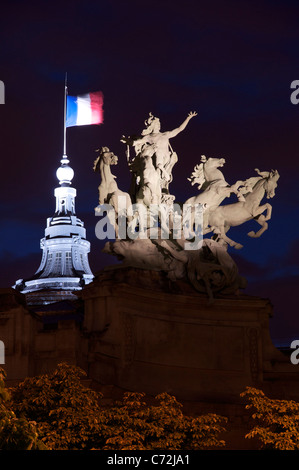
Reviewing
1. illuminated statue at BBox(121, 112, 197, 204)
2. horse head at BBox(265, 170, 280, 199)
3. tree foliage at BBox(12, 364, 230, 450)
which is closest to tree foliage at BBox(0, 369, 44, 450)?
tree foliage at BBox(12, 364, 230, 450)

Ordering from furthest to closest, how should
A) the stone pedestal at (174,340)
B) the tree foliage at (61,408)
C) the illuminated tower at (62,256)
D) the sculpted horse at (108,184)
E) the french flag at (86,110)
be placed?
the illuminated tower at (62,256) → the french flag at (86,110) → the sculpted horse at (108,184) → the stone pedestal at (174,340) → the tree foliage at (61,408)

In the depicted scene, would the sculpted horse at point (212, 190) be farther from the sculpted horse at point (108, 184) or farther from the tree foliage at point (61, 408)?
the tree foliage at point (61, 408)

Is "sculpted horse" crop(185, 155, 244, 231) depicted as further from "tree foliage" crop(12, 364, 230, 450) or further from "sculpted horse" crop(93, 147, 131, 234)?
"tree foliage" crop(12, 364, 230, 450)

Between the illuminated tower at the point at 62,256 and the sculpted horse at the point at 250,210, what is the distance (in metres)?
14.8

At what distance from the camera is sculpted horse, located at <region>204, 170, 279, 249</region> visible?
5838 centimetres

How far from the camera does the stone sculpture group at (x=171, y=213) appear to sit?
55688 millimetres

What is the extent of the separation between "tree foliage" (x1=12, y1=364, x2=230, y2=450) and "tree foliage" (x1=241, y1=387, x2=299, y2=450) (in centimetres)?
144

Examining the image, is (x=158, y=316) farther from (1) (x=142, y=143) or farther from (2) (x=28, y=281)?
(2) (x=28, y=281)

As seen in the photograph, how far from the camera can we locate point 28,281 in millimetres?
74500

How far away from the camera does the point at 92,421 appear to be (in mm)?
38906

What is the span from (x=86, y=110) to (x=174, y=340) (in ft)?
46.7

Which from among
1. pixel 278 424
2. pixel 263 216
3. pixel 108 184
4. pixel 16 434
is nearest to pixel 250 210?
pixel 263 216

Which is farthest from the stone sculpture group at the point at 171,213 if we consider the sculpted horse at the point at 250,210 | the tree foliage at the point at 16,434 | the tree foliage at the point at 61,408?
the tree foliage at the point at 16,434

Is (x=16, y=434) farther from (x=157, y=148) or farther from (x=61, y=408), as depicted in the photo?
(x=157, y=148)
